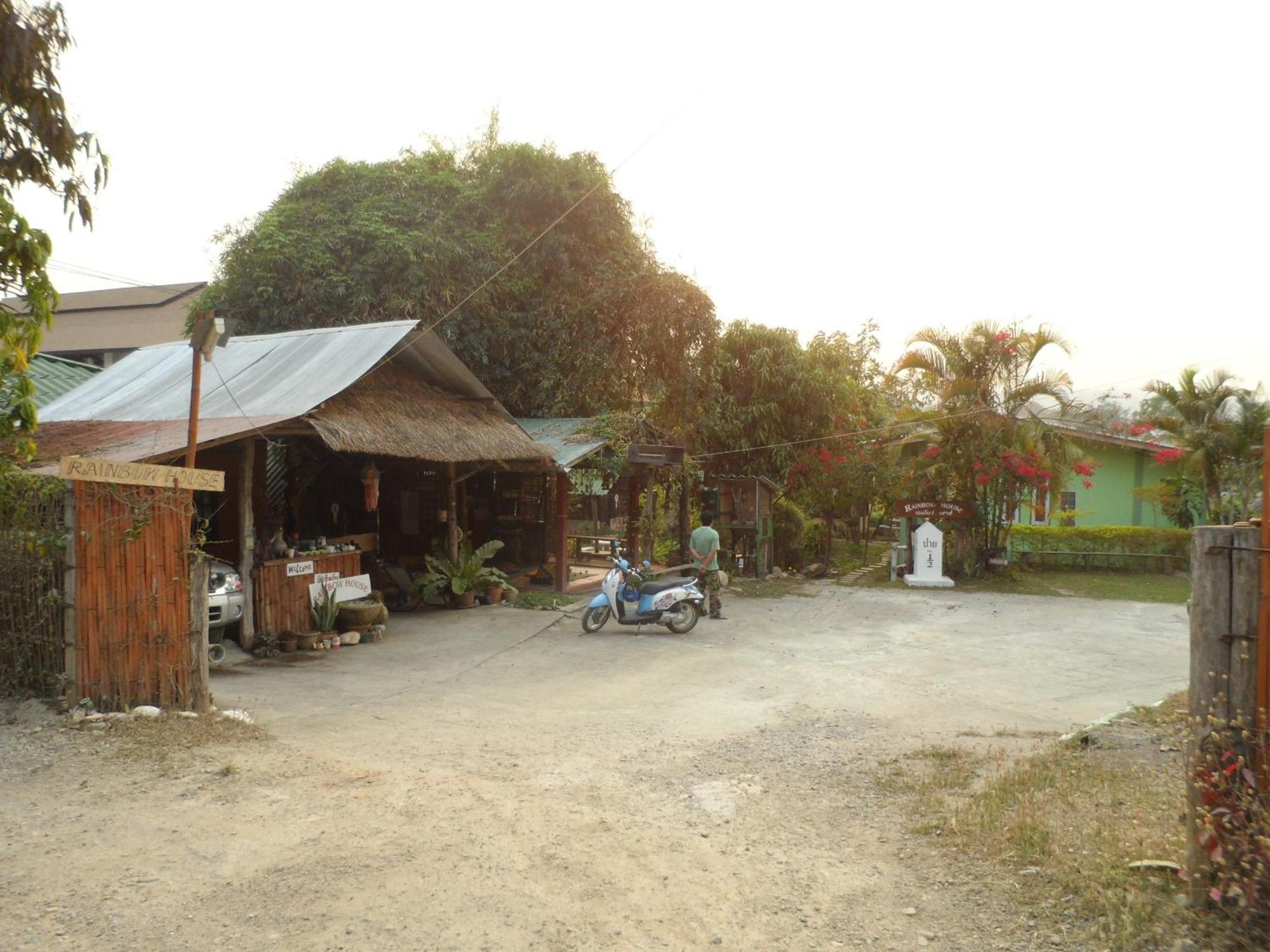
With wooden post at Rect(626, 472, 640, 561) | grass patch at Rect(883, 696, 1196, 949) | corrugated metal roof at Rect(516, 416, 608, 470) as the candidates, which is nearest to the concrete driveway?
grass patch at Rect(883, 696, 1196, 949)

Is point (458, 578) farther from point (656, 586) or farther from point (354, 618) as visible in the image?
point (656, 586)

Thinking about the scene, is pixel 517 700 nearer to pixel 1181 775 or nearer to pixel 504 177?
pixel 1181 775

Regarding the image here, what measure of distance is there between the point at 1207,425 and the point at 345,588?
A: 57.0 ft

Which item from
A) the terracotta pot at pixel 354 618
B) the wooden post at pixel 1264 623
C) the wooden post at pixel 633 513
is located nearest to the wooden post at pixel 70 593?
the terracotta pot at pixel 354 618

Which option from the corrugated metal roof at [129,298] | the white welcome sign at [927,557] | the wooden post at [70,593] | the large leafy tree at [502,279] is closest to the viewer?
the wooden post at [70,593]

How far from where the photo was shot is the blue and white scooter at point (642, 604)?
1237 cm

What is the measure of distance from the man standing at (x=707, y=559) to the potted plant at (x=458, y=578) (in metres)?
3.14

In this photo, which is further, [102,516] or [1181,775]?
[102,516]

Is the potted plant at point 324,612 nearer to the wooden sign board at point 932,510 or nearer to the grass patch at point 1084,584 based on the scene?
the grass patch at point 1084,584

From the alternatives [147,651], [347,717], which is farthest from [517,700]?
[147,651]

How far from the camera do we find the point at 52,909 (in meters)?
3.80

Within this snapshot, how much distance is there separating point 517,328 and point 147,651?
15605 mm

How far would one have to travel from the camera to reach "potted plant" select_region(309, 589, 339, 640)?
37.8 ft

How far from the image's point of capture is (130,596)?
22.7 ft
